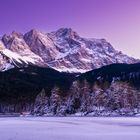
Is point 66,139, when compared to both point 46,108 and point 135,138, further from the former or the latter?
point 46,108

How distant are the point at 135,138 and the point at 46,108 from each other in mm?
110113

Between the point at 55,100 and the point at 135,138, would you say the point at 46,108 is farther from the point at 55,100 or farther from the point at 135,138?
A: the point at 135,138

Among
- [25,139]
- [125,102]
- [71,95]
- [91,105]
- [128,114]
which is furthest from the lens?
[71,95]

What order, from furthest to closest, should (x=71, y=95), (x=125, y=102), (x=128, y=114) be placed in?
(x=71, y=95) → (x=125, y=102) → (x=128, y=114)

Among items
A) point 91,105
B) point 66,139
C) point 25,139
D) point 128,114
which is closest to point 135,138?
point 66,139

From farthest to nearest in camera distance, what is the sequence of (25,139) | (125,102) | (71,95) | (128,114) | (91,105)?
(71,95), (91,105), (125,102), (128,114), (25,139)

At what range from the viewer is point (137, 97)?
126 m

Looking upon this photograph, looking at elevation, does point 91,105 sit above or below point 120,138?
above

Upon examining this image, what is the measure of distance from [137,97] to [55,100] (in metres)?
35.9

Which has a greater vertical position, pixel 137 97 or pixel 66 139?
pixel 137 97

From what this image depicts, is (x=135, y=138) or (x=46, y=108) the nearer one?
(x=135, y=138)

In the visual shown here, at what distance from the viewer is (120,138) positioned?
128ft

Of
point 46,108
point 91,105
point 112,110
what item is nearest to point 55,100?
point 46,108

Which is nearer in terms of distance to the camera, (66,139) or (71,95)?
(66,139)
